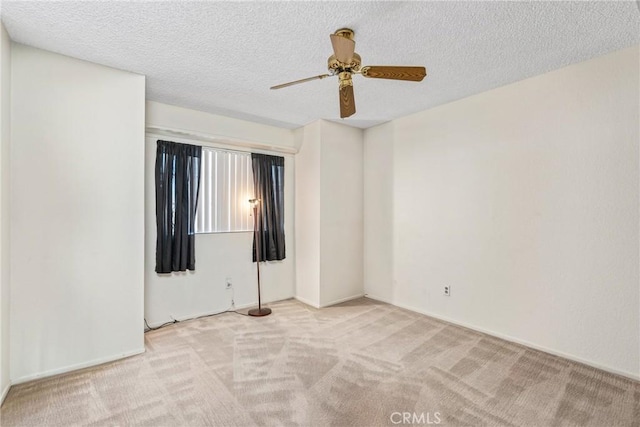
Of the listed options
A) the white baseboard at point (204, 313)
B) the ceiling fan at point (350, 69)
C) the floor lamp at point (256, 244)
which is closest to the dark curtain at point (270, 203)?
the floor lamp at point (256, 244)

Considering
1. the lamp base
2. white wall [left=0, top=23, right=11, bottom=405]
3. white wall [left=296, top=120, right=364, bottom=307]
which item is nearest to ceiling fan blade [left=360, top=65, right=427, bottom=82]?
white wall [left=296, top=120, right=364, bottom=307]

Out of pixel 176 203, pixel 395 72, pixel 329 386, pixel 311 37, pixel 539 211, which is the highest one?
pixel 311 37

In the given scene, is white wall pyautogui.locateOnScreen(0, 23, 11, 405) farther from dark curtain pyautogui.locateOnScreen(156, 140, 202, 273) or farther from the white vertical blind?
the white vertical blind

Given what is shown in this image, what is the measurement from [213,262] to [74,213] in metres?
1.56

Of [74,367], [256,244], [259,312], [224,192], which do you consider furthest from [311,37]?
[74,367]

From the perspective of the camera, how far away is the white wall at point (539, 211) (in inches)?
89.4

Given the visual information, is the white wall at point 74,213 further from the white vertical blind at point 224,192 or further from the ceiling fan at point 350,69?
the ceiling fan at point 350,69

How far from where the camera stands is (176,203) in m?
3.30

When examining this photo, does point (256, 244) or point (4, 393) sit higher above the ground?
point (256, 244)

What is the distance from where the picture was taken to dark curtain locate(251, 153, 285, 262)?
3.95 m

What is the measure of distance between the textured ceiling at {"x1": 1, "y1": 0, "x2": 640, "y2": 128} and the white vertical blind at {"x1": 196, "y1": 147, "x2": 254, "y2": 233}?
0.97 m

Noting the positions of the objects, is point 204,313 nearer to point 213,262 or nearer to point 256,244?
point 213,262

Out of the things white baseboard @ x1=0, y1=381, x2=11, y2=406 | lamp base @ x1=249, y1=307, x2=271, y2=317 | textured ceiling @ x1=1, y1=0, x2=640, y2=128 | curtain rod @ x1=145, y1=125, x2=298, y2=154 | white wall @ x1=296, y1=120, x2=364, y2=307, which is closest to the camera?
textured ceiling @ x1=1, y1=0, x2=640, y2=128

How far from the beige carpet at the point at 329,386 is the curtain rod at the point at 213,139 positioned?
2.15 m
